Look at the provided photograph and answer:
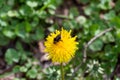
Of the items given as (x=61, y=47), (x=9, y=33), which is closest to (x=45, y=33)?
(x=9, y=33)

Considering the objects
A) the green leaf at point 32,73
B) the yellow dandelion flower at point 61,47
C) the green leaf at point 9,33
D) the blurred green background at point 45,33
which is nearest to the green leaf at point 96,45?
the blurred green background at point 45,33

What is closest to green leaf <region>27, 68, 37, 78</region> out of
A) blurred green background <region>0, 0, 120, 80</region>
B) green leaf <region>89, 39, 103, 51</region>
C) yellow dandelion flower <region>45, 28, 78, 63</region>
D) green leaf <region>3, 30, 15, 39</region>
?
blurred green background <region>0, 0, 120, 80</region>

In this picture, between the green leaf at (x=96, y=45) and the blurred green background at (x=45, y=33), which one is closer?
the blurred green background at (x=45, y=33)

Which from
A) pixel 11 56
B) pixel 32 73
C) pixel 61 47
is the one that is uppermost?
pixel 11 56

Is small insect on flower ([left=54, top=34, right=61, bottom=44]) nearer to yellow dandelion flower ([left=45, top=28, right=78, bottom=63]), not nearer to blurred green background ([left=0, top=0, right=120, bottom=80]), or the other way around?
yellow dandelion flower ([left=45, top=28, right=78, bottom=63])

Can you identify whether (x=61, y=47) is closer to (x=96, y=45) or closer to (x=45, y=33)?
(x=96, y=45)

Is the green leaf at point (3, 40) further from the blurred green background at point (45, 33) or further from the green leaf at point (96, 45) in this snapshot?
the green leaf at point (96, 45)

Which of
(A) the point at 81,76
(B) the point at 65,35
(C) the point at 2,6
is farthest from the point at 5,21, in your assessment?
(B) the point at 65,35

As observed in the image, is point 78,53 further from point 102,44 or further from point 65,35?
point 65,35
